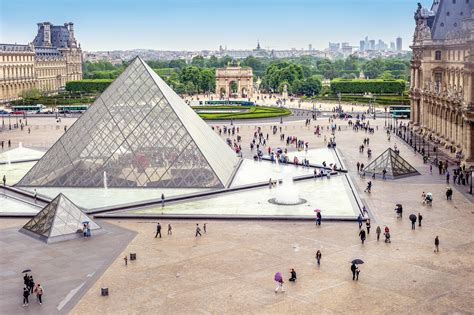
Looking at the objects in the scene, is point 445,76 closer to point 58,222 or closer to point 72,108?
point 58,222

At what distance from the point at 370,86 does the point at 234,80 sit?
2851cm

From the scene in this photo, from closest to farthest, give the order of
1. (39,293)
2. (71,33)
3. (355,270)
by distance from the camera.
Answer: (39,293), (355,270), (71,33)

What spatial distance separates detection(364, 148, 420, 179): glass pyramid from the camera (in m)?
43.1

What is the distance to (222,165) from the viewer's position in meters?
41.1

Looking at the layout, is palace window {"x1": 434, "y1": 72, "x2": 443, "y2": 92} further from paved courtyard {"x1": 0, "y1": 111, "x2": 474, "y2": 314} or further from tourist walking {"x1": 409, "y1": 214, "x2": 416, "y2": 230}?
tourist walking {"x1": 409, "y1": 214, "x2": 416, "y2": 230}

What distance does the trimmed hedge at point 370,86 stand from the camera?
122m

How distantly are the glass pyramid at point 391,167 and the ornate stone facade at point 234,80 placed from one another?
9393 cm

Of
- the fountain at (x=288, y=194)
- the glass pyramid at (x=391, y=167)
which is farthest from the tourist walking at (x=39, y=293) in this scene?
Answer: the glass pyramid at (x=391, y=167)

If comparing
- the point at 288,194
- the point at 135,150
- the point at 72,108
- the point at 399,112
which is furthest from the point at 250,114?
the point at 288,194

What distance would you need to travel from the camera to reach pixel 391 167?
43156mm

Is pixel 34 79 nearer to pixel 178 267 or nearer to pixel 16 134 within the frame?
pixel 16 134

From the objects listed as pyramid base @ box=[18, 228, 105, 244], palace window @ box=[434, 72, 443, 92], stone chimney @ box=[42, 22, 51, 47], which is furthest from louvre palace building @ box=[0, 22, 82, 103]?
pyramid base @ box=[18, 228, 105, 244]

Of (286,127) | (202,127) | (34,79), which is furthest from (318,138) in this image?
(34,79)

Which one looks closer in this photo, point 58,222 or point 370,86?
point 58,222
